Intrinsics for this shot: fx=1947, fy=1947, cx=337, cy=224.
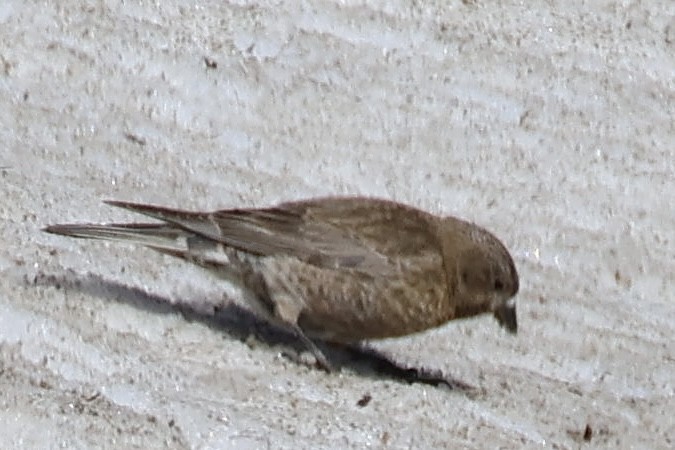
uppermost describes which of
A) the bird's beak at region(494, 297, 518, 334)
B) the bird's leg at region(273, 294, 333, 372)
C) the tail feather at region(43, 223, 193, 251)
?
the tail feather at region(43, 223, 193, 251)

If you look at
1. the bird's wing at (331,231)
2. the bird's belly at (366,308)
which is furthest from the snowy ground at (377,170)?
the bird's wing at (331,231)

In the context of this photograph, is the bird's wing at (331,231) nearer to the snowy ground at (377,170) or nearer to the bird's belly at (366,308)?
the bird's belly at (366,308)

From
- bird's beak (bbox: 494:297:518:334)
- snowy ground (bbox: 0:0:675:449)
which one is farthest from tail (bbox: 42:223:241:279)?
bird's beak (bbox: 494:297:518:334)

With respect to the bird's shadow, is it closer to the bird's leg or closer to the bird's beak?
the bird's leg

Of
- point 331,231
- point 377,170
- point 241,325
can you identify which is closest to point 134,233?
point 241,325

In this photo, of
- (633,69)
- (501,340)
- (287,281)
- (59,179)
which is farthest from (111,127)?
(633,69)

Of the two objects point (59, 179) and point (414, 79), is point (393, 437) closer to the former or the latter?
point (59, 179)

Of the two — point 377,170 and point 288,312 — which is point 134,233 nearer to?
point 288,312
